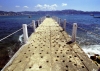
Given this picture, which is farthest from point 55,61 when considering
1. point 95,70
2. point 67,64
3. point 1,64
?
point 1,64

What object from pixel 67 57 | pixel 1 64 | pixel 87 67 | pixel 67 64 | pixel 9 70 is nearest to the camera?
pixel 9 70

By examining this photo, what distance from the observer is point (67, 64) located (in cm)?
417

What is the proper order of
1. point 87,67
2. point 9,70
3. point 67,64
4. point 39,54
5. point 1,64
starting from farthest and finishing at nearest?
point 1,64, point 39,54, point 67,64, point 87,67, point 9,70

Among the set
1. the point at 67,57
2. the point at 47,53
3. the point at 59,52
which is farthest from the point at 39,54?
the point at 67,57

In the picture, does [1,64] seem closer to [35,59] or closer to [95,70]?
[35,59]

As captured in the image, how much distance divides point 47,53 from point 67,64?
1.36 meters

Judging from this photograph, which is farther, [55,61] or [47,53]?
[47,53]

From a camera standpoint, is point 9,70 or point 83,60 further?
point 83,60

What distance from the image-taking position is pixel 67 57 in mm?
4797

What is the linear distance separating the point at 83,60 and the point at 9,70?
299cm

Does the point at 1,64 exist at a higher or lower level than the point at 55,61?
lower

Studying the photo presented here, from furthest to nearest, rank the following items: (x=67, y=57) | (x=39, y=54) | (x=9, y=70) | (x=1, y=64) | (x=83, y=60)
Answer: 1. (x=1, y=64)
2. (x=39, y=54)
3. (x=67, y=57)
4. (x=83, y=60)
5. (x=9, y=70)

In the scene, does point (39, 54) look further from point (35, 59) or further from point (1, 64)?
point (1, 64)

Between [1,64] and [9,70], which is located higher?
[9,70]
